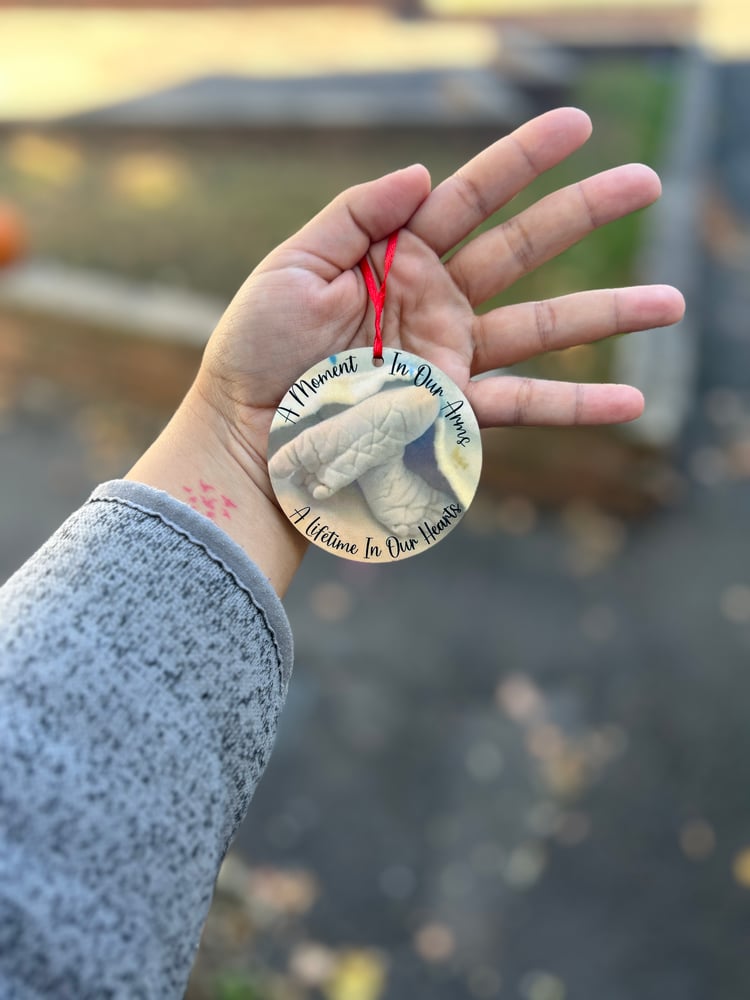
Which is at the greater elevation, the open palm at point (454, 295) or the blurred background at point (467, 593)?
the open palm at point (454, 295)

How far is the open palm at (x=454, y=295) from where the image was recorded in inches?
60.9

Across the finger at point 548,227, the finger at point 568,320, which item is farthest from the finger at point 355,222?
the finger at point 568,320

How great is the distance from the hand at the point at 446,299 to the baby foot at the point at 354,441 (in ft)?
0.28

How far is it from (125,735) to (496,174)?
1.11 metres

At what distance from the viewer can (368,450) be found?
5.09 ft

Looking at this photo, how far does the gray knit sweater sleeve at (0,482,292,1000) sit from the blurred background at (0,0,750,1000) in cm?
149

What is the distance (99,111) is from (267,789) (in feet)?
18.7

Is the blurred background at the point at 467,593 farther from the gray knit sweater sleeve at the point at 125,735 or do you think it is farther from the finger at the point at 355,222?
the finger at the point at 355,222

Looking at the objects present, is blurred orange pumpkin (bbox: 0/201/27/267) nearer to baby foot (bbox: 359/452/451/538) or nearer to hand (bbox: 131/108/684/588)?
hand (bbox: 131/108/684/588)

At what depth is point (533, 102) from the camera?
7305 mm

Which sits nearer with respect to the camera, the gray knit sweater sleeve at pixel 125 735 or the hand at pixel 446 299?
the gray knit sweater sleeve at pixel 125 735

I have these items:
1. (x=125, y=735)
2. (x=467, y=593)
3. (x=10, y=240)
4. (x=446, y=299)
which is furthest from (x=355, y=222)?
(x=10, y=240)

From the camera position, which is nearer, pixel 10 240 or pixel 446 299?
pixel 446 299

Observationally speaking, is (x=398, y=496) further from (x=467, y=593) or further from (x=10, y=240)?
(x=10, y=240)
